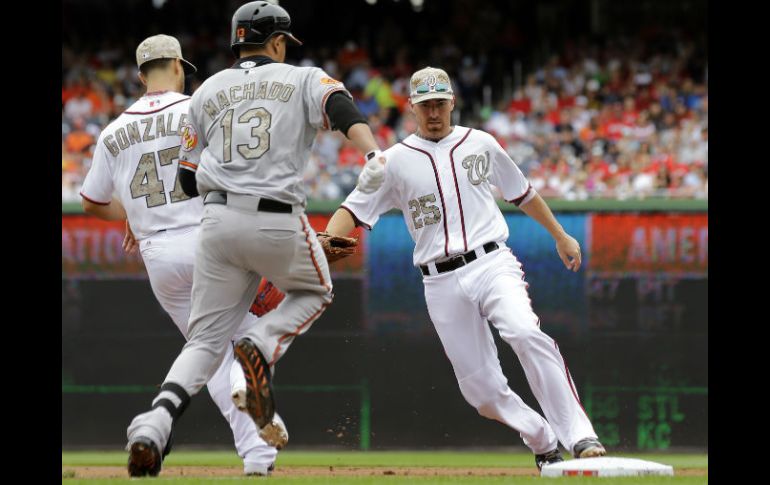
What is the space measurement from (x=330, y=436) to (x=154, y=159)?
3457 mm

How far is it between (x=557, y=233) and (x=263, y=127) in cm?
212

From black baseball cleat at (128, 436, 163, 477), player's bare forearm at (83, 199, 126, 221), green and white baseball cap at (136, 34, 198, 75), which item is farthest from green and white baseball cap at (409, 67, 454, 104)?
black baseball cleat at (128, 436, 163, 477)

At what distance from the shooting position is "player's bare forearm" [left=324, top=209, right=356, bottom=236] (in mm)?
6523

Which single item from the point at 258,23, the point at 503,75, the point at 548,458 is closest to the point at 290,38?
the point at 258,23

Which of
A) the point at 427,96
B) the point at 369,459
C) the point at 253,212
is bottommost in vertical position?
the point at 369,459

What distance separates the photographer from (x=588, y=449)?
19.4 feet

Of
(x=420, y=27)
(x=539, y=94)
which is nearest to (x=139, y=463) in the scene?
(x=539, y=94)

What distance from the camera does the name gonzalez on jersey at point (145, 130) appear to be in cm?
627

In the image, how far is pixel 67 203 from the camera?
9359 mm

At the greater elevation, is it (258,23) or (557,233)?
(258,23)

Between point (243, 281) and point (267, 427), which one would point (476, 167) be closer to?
point (243, 281)

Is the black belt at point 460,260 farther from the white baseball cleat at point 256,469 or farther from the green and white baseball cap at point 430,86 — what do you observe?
the white baseball cleat at point 256,469

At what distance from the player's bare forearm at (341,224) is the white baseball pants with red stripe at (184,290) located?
0.66m

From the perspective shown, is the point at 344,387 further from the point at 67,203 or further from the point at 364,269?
the point at 67,203
